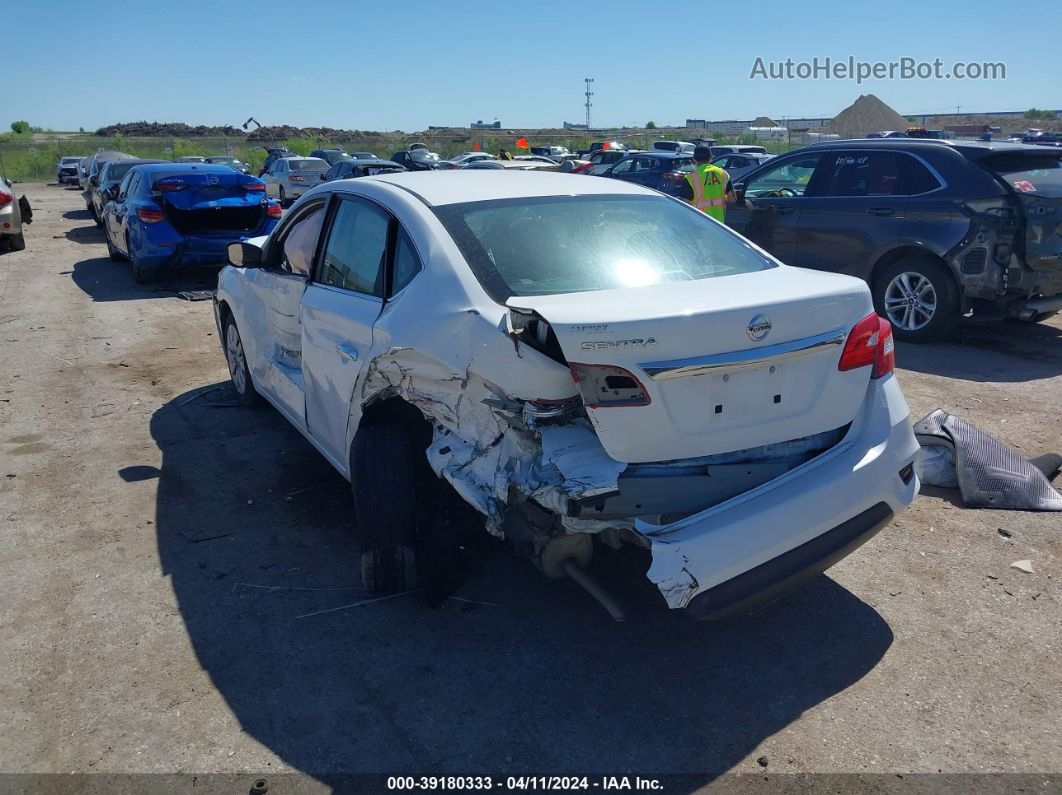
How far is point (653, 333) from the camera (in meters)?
2.87

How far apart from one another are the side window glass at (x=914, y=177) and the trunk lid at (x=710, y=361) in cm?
551

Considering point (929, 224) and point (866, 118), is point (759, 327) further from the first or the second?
point (866, 118)

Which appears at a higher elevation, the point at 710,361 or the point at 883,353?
the point at 710,361

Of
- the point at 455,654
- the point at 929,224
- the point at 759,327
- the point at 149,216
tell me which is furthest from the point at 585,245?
the point at 149,216

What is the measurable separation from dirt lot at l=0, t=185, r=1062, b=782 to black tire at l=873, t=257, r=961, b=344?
9.42ft

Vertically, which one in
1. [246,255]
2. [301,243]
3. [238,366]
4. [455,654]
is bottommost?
[455,654]

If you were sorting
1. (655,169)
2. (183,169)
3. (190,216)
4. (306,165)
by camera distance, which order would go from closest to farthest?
(190,216) → (183,169) → (655,169) → (306,165)

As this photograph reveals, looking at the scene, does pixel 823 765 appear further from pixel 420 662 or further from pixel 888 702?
pixel 420 662

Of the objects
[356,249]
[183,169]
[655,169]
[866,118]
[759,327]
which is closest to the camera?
[759,327]

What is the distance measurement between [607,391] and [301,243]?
2782 mm

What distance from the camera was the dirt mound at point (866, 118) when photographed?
3083 cm

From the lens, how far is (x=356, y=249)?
4312 millimetres

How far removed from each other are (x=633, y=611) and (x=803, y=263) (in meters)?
6.41

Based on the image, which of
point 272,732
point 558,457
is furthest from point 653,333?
point 272,732
